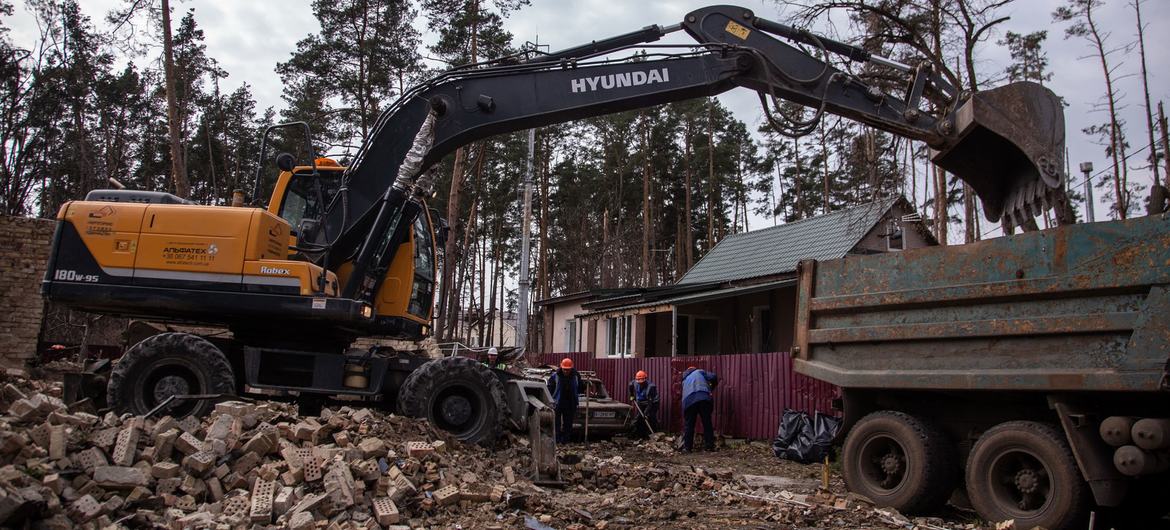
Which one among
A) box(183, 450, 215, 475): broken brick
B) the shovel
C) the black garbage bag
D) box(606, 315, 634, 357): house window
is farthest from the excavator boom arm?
box(606, 315, 634, 357): house window

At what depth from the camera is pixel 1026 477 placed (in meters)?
6.32

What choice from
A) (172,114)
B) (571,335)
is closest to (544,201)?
(571,335)

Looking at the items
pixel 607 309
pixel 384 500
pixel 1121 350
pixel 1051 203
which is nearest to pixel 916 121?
pixel 1051 203

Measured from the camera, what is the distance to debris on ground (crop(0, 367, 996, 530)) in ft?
18.5

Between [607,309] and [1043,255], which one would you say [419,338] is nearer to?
[1043,255]

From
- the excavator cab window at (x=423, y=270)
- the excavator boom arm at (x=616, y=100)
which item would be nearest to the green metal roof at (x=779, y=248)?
the excavator boom arm at (x=616, y=100)

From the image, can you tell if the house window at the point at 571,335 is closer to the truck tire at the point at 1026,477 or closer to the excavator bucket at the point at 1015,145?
the excavator bucket at the point at 1015,145

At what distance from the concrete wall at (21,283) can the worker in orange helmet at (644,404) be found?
1209cm

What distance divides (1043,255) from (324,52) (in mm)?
24300

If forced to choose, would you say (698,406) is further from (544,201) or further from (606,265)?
(606,265)

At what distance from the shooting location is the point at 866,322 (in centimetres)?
758

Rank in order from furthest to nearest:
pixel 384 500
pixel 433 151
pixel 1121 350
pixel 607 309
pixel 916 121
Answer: pixel 607 309, pixel 433 151, pixel 916 121, pixel 384 500, pixel 1121 350

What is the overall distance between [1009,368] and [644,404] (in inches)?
393

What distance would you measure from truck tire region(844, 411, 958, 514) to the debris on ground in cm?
22
